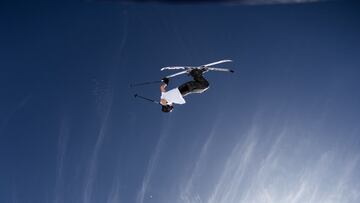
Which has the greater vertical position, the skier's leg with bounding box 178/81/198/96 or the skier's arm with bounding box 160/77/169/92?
the skier's arm with bounding box 160/77/169/92

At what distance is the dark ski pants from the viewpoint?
70.0 ft

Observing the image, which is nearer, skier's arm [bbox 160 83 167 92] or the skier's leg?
the skier's leg

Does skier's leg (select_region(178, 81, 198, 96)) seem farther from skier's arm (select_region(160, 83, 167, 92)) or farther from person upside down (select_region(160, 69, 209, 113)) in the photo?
skier's arm (select_region(160, 83, 167, 92))

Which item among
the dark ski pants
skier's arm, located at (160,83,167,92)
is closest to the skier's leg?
the dark ski pants

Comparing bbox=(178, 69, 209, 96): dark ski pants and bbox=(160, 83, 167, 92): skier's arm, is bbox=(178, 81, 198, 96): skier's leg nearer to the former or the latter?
bbox=(178, 69, 209, 96): dark ski pants

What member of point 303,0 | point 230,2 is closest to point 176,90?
point 230,2

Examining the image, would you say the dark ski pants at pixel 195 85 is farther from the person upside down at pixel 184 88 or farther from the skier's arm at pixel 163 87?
the skier's arm at pixel 163 87

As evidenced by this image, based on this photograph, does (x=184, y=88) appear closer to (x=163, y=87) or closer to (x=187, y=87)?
(x=187, y=87)

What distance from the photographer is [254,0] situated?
15359 mm

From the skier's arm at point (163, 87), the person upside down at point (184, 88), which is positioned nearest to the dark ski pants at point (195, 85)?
the person upside down at point (184, 88)

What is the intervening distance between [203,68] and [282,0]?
764 cm

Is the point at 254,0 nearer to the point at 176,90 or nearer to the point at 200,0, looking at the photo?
the point at 200,0

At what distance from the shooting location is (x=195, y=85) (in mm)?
21453

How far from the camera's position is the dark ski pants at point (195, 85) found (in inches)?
840
